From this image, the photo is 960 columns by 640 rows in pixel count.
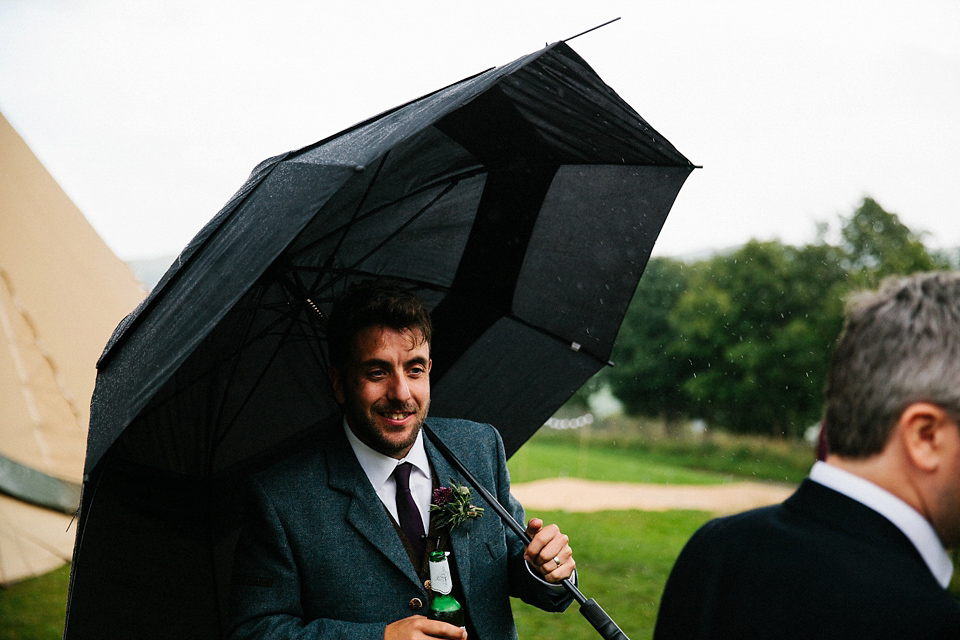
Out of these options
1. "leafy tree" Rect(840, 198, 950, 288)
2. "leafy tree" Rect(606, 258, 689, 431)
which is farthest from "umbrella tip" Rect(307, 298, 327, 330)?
"leafy tree" Rect(606, 258, 689, 431)

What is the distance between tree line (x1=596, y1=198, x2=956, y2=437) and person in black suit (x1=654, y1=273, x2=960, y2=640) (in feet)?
103

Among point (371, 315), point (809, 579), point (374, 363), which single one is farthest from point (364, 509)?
point (809, 579)

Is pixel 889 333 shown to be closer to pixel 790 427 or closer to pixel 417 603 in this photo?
pixel 417 603

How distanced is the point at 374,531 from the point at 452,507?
0.25 m

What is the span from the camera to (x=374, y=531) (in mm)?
2414

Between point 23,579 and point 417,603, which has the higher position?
point 417,603

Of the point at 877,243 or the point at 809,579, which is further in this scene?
the point at 877,243

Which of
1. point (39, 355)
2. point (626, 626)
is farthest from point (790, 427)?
point (39, 355)

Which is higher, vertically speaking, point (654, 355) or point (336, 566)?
point (336, 566)

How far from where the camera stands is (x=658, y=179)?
3084 mm

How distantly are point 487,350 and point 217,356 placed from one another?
1.13 m

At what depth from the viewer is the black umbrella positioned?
1980mm

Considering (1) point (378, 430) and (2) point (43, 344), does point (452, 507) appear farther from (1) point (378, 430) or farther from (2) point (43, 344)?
(2) point (43, 344)

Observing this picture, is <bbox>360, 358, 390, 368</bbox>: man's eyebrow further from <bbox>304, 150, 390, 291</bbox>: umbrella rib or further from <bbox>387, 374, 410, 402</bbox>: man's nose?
<bbox>304, 150, 390, 291</bbox>: umbrella rib
